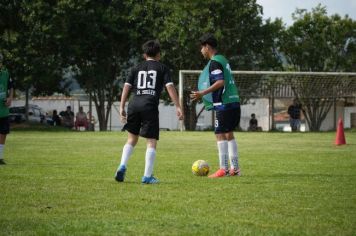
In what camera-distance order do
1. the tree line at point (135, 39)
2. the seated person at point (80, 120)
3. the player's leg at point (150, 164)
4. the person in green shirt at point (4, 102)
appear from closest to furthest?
1. the player's leg at point (150, 164)
2. the person in green shirt at point (4, 102)
3. the tree line at point (135, 39)
4. the seated person at point (80, 120)

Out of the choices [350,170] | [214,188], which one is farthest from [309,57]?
[214,188]

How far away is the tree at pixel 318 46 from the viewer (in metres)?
46.6

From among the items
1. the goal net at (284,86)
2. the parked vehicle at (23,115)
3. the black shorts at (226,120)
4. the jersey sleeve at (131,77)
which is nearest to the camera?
the jersey sleeve at (131,77)

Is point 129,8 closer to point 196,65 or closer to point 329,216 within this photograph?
point 196,65

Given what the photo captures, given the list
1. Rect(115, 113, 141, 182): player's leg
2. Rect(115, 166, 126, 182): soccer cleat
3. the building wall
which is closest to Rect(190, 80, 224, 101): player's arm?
Rect(115, 113, 141, 182): player's leg

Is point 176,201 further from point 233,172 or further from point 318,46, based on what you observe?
point 318,46

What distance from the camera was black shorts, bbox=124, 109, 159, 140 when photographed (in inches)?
385

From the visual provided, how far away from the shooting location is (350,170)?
12.1 metres

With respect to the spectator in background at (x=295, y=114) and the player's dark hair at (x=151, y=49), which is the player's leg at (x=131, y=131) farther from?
the spectator in background at (x=295, y=114)

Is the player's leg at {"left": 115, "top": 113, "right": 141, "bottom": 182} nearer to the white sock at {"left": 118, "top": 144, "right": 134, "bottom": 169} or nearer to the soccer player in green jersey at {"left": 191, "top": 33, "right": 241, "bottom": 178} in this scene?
the white sock at {"left": 118, "top": 144, "right": 134, "bottom": 169}

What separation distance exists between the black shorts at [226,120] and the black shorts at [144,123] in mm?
1434

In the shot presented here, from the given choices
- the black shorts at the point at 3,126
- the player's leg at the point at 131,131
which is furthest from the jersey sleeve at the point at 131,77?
the black shorts at the point at 3,126

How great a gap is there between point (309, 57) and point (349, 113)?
347 inches

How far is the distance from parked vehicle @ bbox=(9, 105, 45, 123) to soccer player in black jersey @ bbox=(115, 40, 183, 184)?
32.9 m
